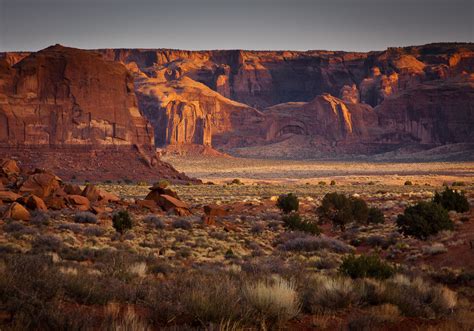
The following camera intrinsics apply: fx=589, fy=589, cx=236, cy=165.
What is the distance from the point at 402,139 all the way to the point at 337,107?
16.7m

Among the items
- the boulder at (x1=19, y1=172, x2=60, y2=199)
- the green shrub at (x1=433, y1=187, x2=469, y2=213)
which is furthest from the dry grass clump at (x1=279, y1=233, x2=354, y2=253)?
the boulder at (x1=19, y1=172, x2=60, y2=199)

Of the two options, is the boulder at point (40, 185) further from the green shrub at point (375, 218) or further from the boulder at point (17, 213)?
the green shrub at point (375, 218)

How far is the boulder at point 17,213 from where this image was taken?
22.3 m

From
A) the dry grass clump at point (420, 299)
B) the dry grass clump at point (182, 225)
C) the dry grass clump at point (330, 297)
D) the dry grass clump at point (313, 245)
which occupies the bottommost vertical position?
the dry grass clump at point (182, 225)

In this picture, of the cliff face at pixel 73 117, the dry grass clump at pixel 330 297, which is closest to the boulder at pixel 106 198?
the dry grass clump at pixel 330 297

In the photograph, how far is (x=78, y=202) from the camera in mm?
28234

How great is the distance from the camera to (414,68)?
17325 cm

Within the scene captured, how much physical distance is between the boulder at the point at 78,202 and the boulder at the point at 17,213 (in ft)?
15.8

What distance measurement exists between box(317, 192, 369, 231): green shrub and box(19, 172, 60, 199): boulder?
13.5 metres

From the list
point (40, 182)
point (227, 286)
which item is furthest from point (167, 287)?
point (40, 182)

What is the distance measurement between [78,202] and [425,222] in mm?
16051

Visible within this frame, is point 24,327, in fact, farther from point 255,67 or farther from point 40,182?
point 255,67

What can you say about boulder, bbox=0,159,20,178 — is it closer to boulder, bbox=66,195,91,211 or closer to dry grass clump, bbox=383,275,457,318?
boulder, bbox=66,195,91,211

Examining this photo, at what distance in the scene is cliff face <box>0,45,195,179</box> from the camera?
194 feet
